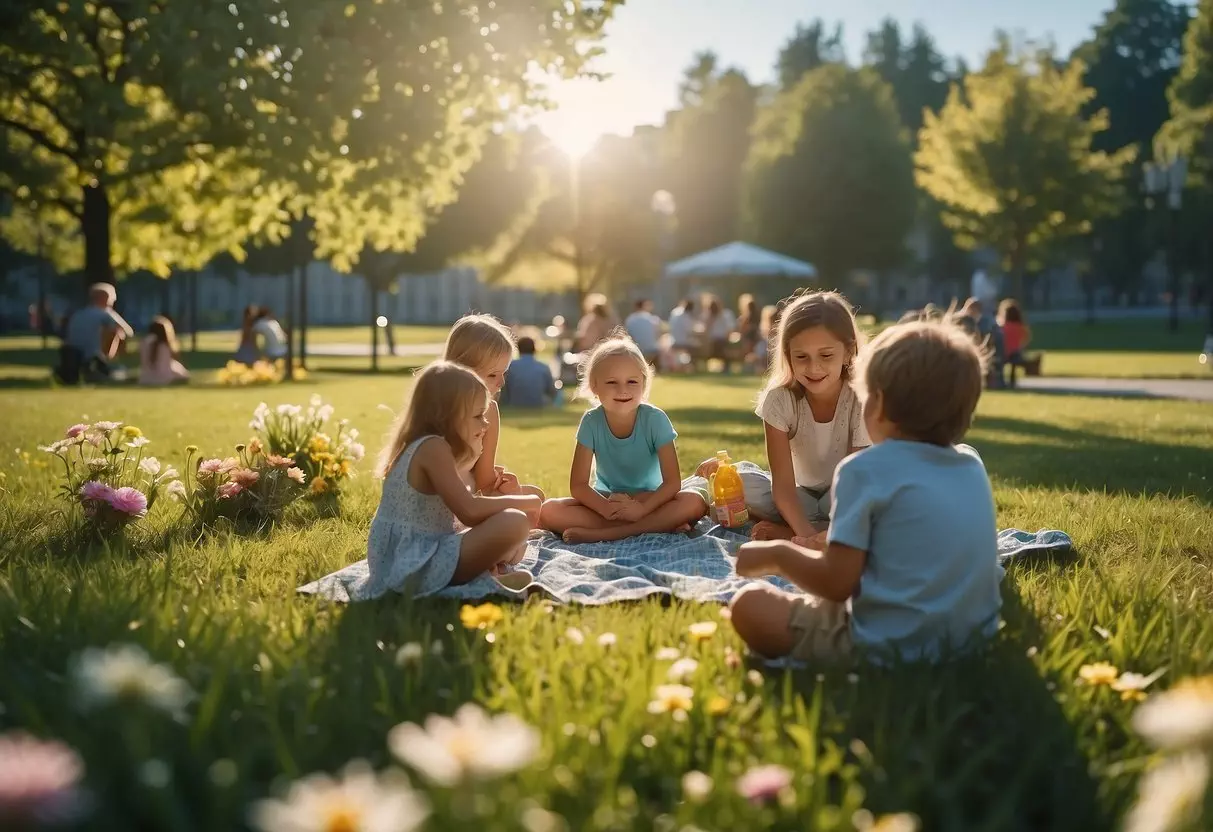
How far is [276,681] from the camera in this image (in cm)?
299

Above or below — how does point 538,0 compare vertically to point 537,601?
above

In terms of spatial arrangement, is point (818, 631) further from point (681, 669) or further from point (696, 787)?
point (696, 787)

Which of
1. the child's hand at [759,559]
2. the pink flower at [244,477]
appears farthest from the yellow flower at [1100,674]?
the pink flower at [244,477]

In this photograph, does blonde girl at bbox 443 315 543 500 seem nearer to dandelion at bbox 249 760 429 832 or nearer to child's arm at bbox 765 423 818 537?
child's arm at bbox 765 423 818 537

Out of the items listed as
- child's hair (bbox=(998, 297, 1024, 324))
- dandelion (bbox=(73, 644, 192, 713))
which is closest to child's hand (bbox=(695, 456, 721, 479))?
dandelion (bbox=(73, 644, 192, 713))

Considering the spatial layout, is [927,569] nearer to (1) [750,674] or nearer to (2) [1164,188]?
(1) [750,674]

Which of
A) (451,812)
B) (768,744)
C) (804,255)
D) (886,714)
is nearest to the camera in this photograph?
(451,812)

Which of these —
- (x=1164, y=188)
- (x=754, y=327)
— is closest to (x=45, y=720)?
(x=754, y=327)

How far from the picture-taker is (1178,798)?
1516 millimetres

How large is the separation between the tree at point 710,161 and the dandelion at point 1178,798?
64439 mm

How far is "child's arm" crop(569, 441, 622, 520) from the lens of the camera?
608cm

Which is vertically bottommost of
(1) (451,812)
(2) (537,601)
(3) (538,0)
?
(2) (537,601)

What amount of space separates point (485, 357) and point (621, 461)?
1.01 metres

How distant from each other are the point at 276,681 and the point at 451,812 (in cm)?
136
